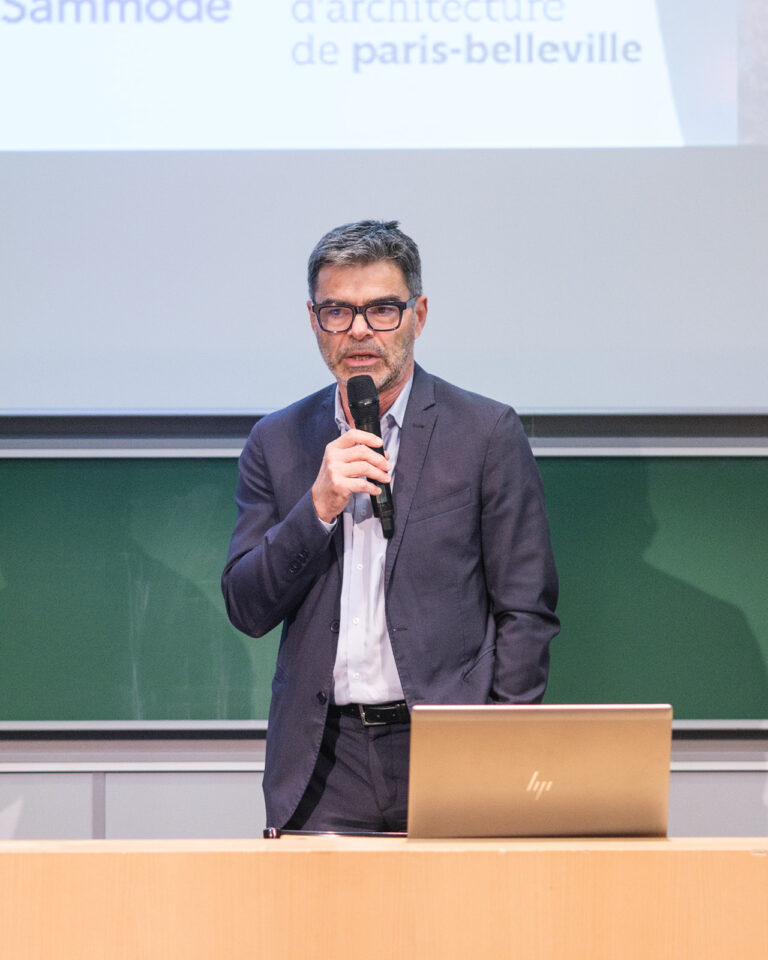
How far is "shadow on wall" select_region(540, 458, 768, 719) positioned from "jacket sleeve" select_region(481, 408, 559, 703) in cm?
73

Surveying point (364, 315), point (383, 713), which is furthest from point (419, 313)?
point (383, 713)

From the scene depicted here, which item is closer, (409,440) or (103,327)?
(409,440)

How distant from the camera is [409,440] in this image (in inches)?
83.2

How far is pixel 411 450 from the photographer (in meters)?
2.11

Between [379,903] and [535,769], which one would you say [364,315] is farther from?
[379,903]

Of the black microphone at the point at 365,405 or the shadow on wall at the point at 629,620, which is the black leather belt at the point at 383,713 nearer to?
the black microphone at the point at 365,405

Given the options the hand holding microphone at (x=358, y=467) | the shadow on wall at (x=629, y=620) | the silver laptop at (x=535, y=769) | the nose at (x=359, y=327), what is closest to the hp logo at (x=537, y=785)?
the silver laptop at (x=535, y=769)

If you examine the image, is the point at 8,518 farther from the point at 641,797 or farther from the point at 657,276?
the point at 641,797

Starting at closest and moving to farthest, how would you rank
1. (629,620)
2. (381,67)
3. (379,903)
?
(379,903) → (381,67) → (629,620)

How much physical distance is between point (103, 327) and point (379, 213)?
759 mm

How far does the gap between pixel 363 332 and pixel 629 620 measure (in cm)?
124

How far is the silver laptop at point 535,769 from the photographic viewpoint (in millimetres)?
1272

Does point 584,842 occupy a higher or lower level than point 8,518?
lower

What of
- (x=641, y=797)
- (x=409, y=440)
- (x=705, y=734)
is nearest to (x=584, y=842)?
(x=641, y=797)
